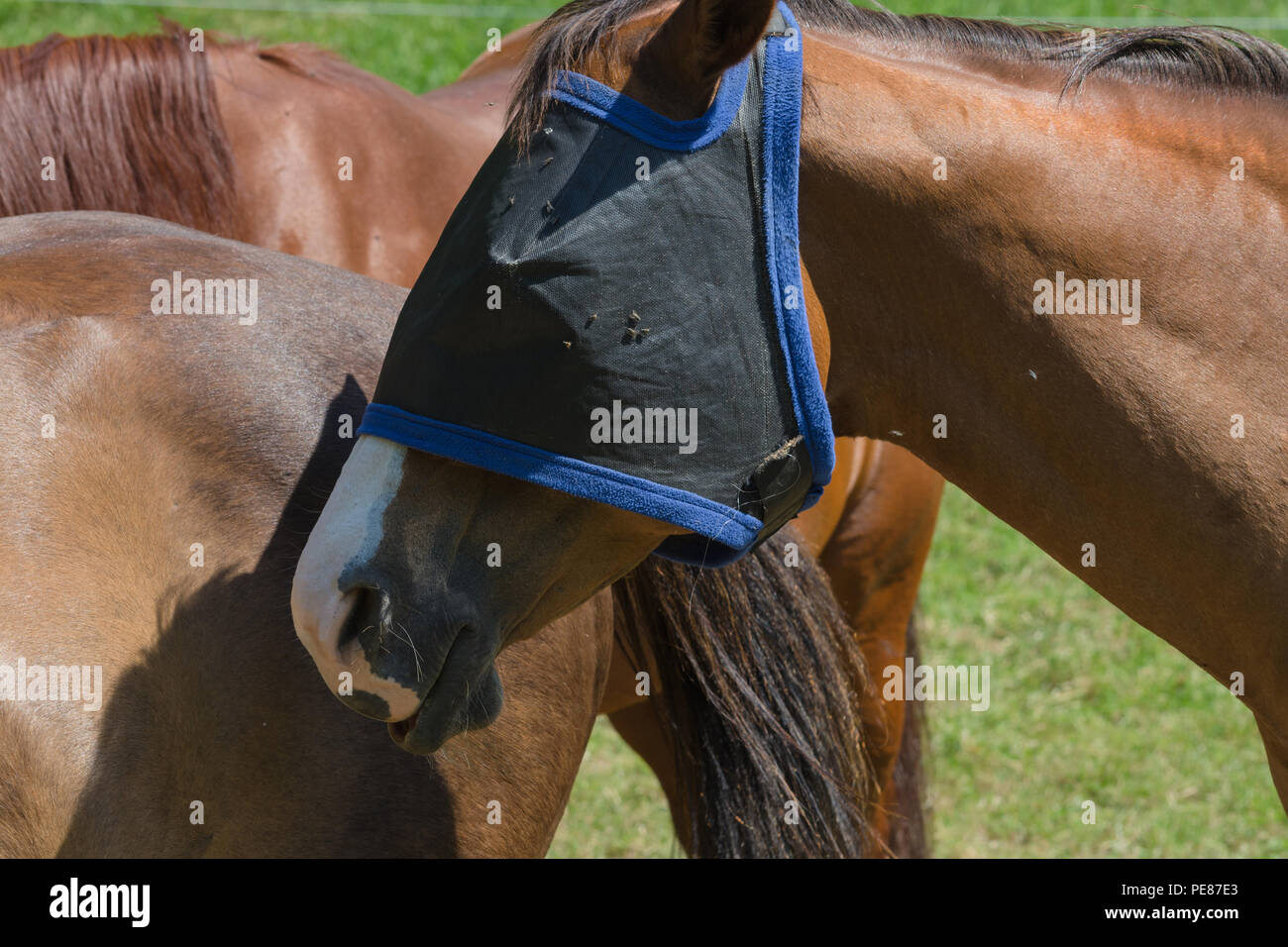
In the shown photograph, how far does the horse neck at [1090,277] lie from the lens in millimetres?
1423

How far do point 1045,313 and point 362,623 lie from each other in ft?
2.80

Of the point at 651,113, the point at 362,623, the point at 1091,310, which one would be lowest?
the point at 362,623

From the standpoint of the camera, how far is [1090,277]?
4.69 feet

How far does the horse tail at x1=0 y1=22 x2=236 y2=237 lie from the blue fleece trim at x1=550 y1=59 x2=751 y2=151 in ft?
5.42

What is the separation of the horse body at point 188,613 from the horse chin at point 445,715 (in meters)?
0.15

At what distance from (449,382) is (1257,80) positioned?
3.60ft

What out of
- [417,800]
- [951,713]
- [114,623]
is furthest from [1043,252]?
[951,713]

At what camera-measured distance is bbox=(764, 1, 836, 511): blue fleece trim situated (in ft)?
4.30

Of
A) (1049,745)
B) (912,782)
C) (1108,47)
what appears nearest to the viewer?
(1108,47)

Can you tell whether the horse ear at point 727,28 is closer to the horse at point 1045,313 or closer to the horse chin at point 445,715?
the horse at point 1045,313

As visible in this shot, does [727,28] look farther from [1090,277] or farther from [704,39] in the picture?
[1090,277]

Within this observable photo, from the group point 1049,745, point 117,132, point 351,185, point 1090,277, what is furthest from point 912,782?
point 117,132

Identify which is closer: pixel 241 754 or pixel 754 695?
pixel 241 754
